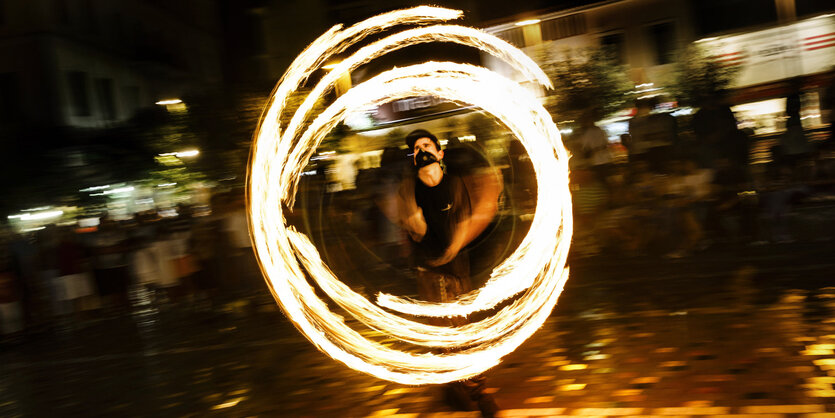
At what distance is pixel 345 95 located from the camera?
6.56 m

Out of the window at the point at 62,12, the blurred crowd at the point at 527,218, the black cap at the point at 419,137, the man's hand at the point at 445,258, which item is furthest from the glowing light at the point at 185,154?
the window at the point at 62,12

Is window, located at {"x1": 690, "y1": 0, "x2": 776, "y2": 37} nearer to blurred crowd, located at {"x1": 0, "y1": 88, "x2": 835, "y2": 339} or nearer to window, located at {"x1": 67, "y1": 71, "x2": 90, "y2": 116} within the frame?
blurred crowd, located at {"x1": 0, "y1": 88, "x2": 835, "y2": 339}

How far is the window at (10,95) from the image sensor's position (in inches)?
1149

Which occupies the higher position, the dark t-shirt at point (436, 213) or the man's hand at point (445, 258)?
the dark t-shirt at point (436, 213)

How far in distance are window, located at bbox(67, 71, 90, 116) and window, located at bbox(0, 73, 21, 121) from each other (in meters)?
1.90

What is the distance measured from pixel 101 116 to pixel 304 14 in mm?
18658

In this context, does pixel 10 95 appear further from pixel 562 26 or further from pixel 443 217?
pixel 443 217

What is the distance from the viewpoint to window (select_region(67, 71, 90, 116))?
3064 cm

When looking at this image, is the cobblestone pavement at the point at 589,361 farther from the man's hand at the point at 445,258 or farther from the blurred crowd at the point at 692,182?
the man's hand at the point at 445,258

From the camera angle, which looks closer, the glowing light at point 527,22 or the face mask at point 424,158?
the face mask at point 424,158

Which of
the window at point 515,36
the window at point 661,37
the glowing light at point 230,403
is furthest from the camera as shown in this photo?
the window at point 661,37

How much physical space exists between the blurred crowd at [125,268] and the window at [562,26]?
579 inches

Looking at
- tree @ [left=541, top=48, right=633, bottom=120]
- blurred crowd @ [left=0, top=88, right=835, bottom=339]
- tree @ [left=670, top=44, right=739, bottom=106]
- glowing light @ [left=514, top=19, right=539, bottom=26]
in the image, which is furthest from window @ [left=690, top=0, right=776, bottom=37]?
blurred crowd @ [left=0, top=88, right=835, bottom=339]

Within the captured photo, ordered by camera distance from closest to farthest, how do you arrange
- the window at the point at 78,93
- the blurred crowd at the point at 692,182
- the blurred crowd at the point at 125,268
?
1. the blurred crowd at the point at 692,182
2. the blurred crowd at the point at 125,268
3. the window at the point at 78,93
